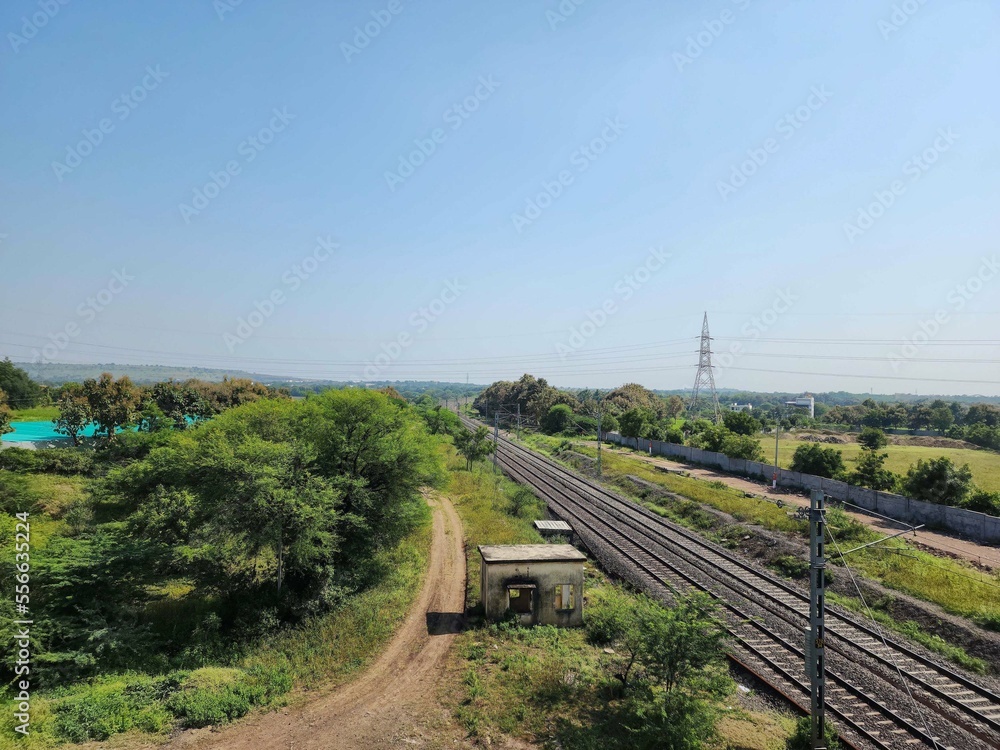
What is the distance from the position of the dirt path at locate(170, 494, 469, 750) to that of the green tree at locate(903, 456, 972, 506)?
34864 millimetres

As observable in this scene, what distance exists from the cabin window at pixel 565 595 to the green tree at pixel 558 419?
78821 mm

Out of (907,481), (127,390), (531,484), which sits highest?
(127,390)

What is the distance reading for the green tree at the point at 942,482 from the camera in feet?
116

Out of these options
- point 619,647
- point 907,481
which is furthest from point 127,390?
point 907,481

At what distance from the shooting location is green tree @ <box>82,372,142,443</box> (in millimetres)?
58875

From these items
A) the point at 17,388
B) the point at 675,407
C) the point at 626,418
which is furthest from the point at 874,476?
the point at 17,388

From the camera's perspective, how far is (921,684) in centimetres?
1642

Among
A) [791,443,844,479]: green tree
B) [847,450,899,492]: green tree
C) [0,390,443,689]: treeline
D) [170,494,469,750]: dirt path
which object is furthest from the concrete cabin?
[791,443,844,479]: green tree

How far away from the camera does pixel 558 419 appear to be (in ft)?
338

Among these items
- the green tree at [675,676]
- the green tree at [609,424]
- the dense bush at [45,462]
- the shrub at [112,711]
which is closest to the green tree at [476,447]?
the dense bush at [45,462]

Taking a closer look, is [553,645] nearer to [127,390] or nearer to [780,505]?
[780,505]

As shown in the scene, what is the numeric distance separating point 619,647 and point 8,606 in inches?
790

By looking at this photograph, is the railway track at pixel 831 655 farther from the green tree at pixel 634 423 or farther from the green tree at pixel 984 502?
the green tree at pixel 634 423

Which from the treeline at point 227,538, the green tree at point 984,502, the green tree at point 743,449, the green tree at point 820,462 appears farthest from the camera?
the green tree at point 743,449
